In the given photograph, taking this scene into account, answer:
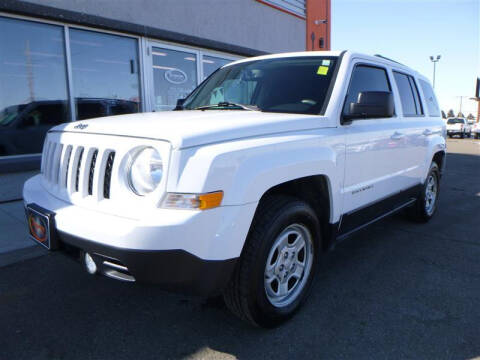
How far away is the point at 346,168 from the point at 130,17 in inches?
246

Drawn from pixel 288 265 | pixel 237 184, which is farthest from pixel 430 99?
pixel 237 184

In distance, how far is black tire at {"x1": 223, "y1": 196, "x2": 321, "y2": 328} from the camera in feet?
7.20

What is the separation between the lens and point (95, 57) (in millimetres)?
7266

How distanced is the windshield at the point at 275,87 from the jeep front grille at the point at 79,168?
124cm

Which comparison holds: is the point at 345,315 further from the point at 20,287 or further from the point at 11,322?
the point at 20,287

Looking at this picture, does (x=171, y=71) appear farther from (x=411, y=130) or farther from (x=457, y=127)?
(x=457, y=127)

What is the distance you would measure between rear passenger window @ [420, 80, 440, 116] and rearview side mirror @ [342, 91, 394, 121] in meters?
2.33

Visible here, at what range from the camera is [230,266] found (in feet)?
6.70

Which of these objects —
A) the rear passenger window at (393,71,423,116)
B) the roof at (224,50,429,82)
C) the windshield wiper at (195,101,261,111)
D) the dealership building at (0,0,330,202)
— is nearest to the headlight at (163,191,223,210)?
the windshield wiper at (195,101,261,111)

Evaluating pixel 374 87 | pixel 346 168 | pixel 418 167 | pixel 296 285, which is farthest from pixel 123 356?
pixel 418 167

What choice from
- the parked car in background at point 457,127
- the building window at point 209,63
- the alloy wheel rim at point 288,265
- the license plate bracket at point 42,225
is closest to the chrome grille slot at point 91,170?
the license plate bracket at point 42,225

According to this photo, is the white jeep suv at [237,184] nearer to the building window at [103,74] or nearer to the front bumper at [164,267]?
the front bumper at [164,267]

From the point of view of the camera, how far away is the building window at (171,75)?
330 inches

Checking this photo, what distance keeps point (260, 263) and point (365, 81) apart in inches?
81.8
